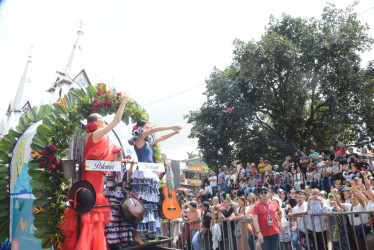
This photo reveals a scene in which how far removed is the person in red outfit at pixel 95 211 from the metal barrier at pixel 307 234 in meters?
1.94

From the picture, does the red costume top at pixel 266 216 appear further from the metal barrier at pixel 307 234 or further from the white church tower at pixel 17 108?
the white church tower at pixel 17 108

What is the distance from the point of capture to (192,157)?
223 ft

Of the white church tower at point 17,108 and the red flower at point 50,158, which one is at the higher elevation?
the white church tower at point 17,108

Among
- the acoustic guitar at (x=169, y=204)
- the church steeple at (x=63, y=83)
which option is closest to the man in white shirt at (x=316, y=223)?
the acoustic guitar at (x=169, y=204)

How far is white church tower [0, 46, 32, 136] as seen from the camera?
89.6 ft

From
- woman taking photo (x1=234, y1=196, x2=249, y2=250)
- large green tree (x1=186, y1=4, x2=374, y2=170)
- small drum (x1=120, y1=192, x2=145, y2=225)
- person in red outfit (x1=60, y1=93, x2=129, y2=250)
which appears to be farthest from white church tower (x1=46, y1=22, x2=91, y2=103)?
small drum (x1=120, y1=192, x2=145, y2=225)

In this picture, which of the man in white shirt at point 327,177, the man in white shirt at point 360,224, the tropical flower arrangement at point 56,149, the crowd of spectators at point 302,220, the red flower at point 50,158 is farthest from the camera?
the man in white shirt at point 327,177

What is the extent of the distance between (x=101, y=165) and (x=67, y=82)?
64.2ft

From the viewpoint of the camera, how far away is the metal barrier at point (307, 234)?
6188mm

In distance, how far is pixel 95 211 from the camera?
12.0 ft

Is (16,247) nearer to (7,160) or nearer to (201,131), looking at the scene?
(7,160)

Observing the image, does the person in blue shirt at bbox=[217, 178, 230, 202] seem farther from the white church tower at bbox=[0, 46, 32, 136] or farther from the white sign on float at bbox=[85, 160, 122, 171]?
the white church tower at bbox=[0, 46, 32, 136]

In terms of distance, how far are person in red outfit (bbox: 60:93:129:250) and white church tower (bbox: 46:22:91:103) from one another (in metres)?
17.6

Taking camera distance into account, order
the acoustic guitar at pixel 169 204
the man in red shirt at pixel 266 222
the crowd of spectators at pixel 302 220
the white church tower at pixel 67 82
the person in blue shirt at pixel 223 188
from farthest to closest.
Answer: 1. the white church tower at pixel 67 82
2. the person in blue shirt at pixel 223 188
3. the man in red shirt at pixel 266 222
4. the crowd of spectators at pixel 302 220
5. the acoustic guitar at pixel 169 204
